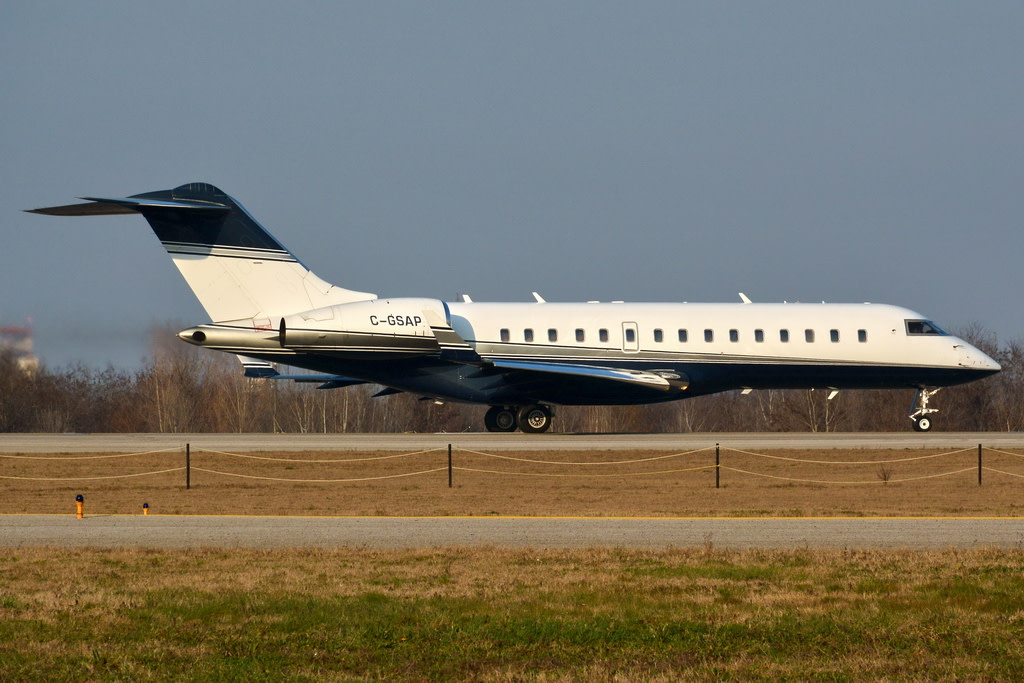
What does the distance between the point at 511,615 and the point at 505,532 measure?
219 inches

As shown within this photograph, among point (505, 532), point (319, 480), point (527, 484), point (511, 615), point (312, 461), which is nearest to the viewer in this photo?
point (511, 615)

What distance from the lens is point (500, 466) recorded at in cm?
2575

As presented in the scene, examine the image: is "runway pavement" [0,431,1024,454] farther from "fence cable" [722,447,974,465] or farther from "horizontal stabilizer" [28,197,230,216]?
"horizontal stabilizer" [28,197,230,216]

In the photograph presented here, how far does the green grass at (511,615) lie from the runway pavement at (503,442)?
52.9 ft

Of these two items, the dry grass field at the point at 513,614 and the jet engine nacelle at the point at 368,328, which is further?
the jet engine nacelle at the point at 368,328

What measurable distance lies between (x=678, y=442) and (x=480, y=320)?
665 cm

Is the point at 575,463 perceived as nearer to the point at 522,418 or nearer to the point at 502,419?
the point at 522,418

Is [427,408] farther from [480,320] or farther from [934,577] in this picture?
[934,577]

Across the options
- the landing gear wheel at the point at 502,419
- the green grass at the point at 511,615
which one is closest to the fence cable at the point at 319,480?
the green grass at the point at 511,615

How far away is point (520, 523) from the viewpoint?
1655 cm

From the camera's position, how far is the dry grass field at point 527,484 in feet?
62.6

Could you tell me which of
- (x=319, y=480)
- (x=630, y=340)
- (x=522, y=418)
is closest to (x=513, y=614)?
(x=319, y=480)

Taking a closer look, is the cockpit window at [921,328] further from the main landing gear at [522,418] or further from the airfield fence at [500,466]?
the main landing gear at [522,418]

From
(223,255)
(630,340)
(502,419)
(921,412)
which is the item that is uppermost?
(223,255)
